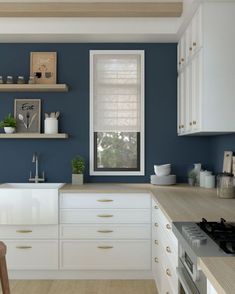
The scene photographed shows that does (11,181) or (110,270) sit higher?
(11,181)

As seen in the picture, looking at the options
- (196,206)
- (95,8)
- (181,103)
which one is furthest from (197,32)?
(196,206)

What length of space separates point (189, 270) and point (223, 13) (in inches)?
90.1

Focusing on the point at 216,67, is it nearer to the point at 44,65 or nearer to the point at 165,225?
the point at 165,225

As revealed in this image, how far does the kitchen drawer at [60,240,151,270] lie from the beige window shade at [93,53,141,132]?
52.3 inches

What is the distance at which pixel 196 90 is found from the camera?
374cm

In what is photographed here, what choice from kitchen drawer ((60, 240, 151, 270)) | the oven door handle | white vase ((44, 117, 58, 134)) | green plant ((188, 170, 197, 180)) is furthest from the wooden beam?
the oven door handle

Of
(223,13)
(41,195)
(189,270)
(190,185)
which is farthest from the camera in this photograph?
(190,185)

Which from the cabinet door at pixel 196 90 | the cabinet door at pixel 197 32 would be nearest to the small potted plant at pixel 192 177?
the cabinet door at pixel 196 90

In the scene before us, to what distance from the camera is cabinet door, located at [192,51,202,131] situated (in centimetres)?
359

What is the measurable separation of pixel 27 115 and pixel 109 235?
66.1 inches


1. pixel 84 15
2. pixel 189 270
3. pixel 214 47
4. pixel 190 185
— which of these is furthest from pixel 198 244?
pixel 84 15

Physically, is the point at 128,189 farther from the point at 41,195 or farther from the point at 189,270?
the point at 189,270

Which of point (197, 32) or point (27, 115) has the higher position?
point (197, 32)

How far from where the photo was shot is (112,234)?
13.6ft
